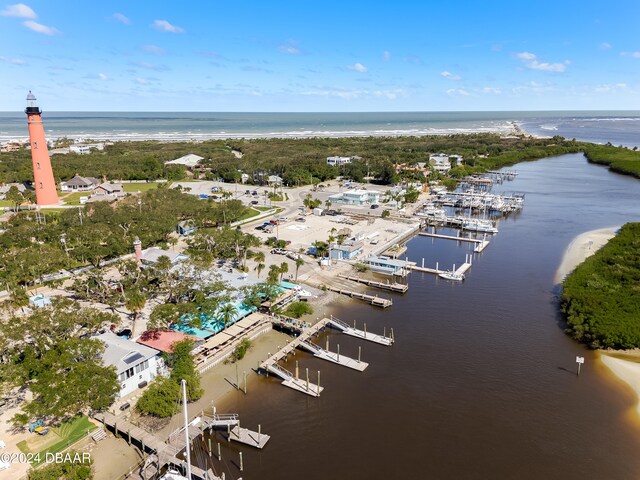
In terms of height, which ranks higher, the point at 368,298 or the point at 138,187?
the point at 138,187

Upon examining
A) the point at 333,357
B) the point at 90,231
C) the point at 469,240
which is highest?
the point at 90,231

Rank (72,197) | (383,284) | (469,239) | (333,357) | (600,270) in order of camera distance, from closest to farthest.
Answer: (333,357)
(600,270)
(383,284)
(469,239)
(72,197)

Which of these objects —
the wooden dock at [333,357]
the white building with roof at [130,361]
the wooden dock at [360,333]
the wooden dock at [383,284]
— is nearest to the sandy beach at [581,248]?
the wooden dock at [383,284]

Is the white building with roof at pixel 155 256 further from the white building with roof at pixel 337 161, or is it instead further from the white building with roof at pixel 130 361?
the white building with roof at pixel 337 161

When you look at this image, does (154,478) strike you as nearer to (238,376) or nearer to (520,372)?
(238,376)

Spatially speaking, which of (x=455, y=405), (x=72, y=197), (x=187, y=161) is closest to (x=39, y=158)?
(x=72, y=197)

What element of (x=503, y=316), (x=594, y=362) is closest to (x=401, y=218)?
(x=503, y=316)

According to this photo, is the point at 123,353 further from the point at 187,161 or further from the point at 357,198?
the point at 187,161
